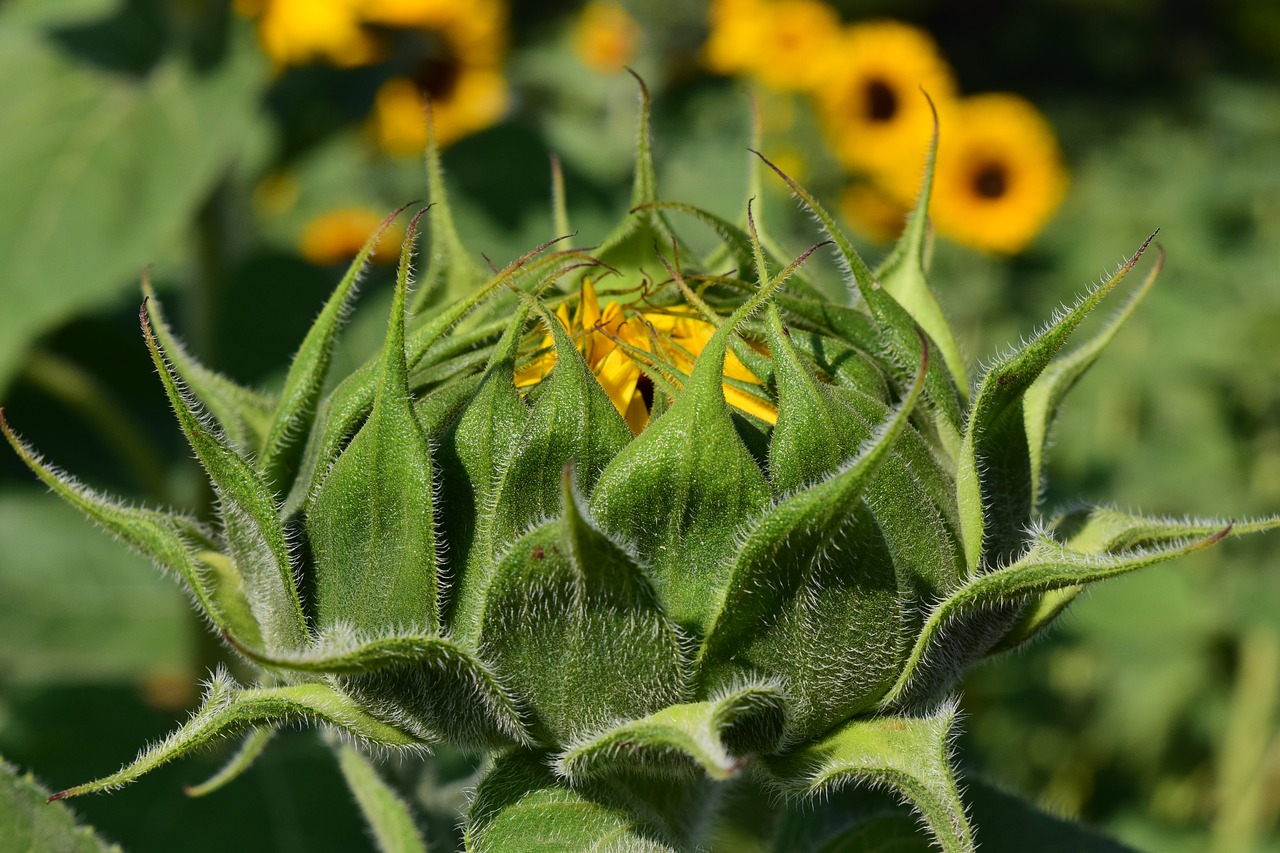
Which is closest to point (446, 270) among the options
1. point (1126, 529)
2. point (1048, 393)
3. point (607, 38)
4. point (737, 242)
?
point (737, 242)

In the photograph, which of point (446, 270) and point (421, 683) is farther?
point (446, 270)

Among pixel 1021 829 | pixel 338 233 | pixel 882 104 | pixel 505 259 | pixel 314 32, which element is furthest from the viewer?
pixel 882 104

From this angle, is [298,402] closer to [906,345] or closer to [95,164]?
[906,345]

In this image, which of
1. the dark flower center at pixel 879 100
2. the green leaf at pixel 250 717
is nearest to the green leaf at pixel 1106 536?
the green leaf at pixel 250 717

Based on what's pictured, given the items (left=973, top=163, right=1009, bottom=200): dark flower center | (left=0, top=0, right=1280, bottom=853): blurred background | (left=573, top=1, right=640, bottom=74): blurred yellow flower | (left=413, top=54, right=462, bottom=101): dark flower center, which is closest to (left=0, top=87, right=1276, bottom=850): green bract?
(left=0, top=0, right=1280, bottom=853): blurred background

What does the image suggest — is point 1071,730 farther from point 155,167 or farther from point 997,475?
point 155,167

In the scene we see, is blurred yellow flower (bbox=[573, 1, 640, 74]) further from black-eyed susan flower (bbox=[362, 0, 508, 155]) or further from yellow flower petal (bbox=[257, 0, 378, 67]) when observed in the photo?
yellow flower petal (bbox=[257, 0, 378, 67])
